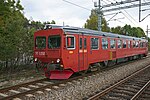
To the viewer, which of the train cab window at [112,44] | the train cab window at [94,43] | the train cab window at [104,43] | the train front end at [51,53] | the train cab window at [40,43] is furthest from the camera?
the train cab window at [112,44]

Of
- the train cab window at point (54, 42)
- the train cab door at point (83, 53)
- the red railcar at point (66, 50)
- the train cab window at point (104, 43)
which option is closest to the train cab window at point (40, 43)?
the red railcar at point (66, 50)

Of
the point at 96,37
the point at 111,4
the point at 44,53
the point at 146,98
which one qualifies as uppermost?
the point at 111,4

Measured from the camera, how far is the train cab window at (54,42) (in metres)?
11.3

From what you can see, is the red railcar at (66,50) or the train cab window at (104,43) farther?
the train cab window at (104,43)

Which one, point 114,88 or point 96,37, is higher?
point 96,37

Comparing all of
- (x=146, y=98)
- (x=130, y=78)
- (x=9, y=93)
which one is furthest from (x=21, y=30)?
(x=146, y=98)

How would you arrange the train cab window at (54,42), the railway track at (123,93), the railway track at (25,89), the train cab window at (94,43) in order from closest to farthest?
the railway track at (123,93), the railway track at (25,89), the train cab window at (54,42), the train cab window at (94,43)

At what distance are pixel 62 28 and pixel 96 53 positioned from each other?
4038 millimetres

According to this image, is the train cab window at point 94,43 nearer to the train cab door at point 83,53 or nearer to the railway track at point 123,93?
the train cab door at point 83,53

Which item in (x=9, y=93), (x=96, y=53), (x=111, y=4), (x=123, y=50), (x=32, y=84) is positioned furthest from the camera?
(x=111, y=4)

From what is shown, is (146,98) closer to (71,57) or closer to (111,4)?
(71,57)

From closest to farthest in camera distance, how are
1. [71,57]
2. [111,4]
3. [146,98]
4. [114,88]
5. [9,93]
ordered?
[146,98]
[9,93]
[114,88]
[71,57]
[111,4]

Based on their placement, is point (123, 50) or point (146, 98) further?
point (123, 50)

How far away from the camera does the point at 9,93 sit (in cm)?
877
